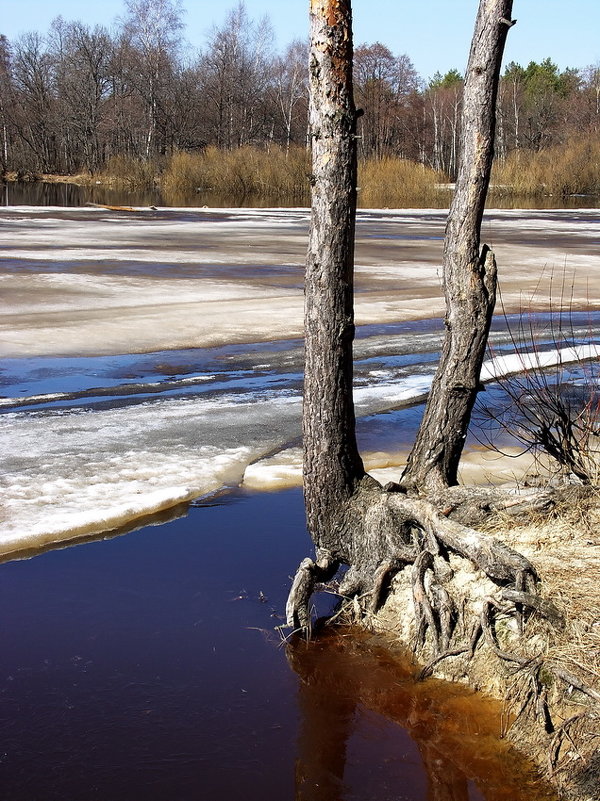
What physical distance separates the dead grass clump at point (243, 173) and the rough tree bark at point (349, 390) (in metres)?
40.9

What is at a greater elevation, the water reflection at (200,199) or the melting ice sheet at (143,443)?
the water reflection at (200,199)

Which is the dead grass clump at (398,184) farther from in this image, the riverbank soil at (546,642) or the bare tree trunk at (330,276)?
the riverbank soil at (546,642)

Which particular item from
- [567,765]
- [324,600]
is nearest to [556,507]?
[324,600]

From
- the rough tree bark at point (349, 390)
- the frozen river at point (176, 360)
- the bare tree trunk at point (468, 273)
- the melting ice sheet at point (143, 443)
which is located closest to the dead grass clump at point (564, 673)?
the rough tree bark at point (349, 390)

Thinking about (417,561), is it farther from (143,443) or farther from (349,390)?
(143,443)

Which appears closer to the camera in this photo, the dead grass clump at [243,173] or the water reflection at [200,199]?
the water reflection at [200,199]

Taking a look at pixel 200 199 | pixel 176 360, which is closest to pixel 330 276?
pixel 176 360

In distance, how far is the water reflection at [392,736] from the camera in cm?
383

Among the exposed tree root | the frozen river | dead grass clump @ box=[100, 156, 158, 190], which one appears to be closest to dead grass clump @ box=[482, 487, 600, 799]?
the exposed tree root

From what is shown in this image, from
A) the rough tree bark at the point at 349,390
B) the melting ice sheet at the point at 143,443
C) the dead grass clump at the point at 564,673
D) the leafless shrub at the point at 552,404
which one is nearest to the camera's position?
the dead grass clump at the point at 564,673

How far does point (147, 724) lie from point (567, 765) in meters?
1.75

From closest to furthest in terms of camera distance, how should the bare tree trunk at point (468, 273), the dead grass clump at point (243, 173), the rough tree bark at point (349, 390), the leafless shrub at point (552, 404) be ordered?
the rough tree bark at point (349, 390)
the bare tree trunk at point (468, 273)
the leafless shrub at point (552, 404)
the dead grass clump at point (243, 173)

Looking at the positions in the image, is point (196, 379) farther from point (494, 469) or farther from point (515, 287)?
point (515, 287)

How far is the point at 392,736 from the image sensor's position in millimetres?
4152
